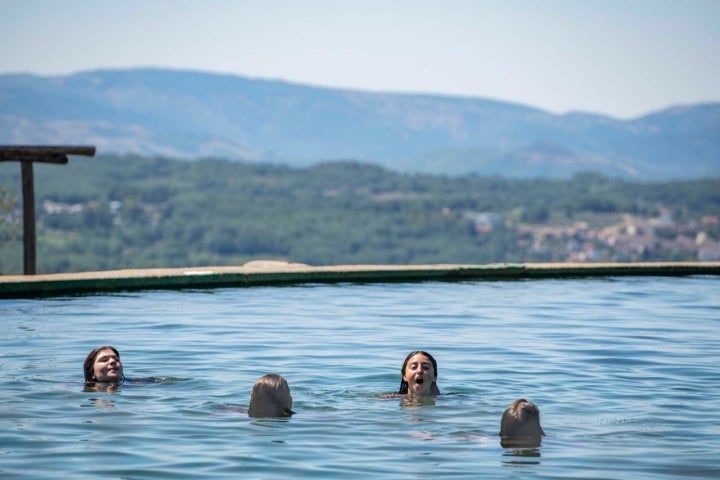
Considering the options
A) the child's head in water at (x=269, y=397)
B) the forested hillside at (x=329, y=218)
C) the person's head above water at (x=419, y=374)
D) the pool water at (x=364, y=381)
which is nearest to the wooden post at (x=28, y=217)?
the pool water at (x=364, y=381)

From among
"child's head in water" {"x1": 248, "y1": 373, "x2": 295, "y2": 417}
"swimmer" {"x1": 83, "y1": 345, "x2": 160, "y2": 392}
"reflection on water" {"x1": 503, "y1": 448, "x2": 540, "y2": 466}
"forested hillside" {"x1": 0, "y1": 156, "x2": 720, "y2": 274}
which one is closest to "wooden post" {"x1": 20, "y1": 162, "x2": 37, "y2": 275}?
"swimmer" {"x1": 83, "y1": 345, "x2": 160, "y2": 392}

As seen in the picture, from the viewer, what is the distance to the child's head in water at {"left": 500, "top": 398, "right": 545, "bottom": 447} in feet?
21.3

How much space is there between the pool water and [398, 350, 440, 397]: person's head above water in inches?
6.7

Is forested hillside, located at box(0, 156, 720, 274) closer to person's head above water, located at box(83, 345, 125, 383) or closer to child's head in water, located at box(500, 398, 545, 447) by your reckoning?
person's head above water, located at box(83, 345, 125, 383)

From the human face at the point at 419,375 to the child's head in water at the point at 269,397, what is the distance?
3.47 feet

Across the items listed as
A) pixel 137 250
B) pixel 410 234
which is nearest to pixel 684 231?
pixel 410 234

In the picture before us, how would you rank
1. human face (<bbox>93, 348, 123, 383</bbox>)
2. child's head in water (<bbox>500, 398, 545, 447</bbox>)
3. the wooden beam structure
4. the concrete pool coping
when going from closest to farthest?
1. child's head in water (<bbox>500, 398, 545, 447</bbox>)
2. human face (<bbox>93, 348, 123, 383</bbox>)
3. the concrete pool coping
4. the wooden beam structure

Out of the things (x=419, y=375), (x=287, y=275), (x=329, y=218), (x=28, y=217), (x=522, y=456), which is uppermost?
(x=329, y=218)

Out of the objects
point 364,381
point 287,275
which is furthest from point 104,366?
point 287,275

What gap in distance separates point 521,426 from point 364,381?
263 cm

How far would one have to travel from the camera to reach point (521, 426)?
6523 millimetres

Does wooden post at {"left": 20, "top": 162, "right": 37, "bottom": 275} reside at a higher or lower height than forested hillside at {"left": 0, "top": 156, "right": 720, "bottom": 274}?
lower

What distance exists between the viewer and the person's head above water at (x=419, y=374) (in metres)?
8.02

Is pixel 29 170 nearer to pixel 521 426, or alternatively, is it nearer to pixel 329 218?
pixel 521 426
